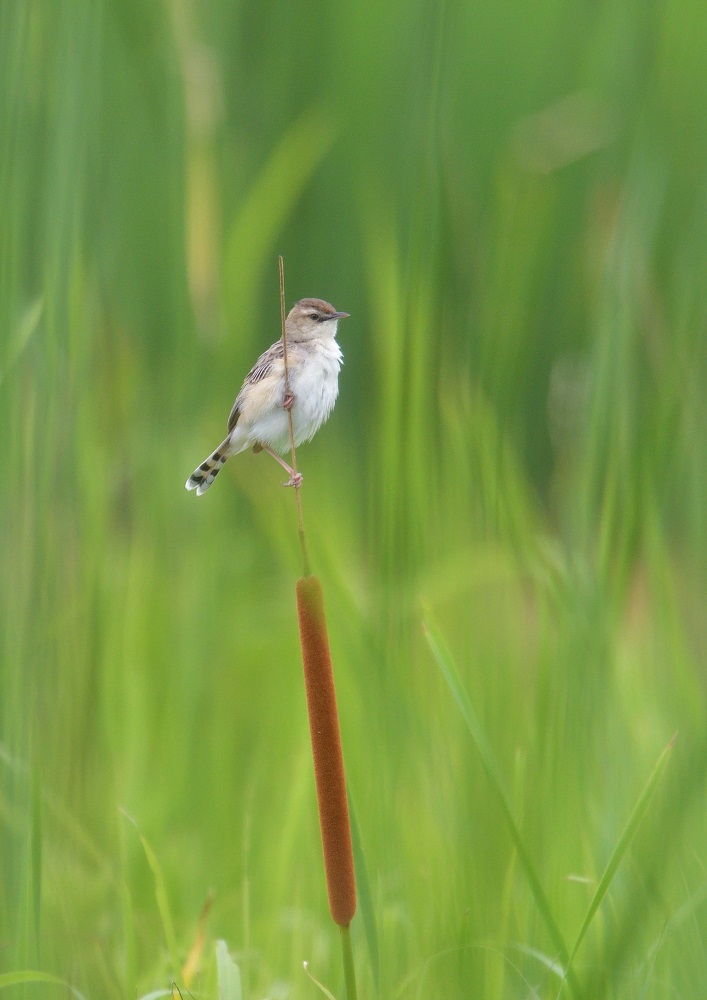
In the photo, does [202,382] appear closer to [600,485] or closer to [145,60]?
[600,485]

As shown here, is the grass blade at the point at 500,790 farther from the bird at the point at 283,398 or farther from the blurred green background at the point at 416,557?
the bird at the point at 283,398

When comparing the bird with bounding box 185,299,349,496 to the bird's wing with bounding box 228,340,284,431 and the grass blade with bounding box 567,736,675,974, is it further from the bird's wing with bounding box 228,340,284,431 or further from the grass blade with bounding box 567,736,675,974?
the grass blade with bounding box 567,736,675,974

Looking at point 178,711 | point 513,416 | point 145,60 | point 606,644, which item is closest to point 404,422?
point 513,416

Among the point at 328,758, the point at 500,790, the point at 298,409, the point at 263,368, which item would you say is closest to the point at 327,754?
the point at 328,758

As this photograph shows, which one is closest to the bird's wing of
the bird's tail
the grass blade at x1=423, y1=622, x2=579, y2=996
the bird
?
the bird

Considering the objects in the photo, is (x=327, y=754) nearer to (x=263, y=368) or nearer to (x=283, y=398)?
(x=283, y=398)

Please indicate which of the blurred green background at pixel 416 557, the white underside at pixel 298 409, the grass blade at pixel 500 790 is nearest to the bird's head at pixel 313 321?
the white underside at pixel 298 409
